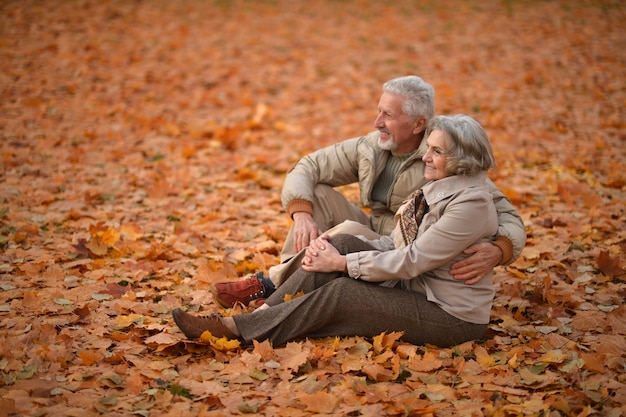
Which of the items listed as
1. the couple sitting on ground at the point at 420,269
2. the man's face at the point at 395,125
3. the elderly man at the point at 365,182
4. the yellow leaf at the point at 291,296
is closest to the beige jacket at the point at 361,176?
the elderly man at the point at 365,182

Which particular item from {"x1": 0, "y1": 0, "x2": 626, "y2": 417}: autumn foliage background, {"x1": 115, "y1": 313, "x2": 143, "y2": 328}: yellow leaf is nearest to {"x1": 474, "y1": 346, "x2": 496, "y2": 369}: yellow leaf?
{"x1": 0, "y1": 0, "x2": 626, "y2": 417}: autumn foliage background

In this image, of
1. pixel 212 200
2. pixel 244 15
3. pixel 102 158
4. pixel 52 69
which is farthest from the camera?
pixel 244 15

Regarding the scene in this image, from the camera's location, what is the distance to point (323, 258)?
329cm

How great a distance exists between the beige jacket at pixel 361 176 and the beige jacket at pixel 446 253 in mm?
419

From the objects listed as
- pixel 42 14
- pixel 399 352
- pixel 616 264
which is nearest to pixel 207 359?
pixel 399 352

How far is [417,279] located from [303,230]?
82 cm

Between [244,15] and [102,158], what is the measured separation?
760 centimetres

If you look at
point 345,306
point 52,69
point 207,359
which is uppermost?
point 52,69

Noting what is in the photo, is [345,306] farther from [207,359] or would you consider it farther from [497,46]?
[497,46]

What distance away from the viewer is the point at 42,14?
39.8 feet

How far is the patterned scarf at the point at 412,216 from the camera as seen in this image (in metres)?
3.25

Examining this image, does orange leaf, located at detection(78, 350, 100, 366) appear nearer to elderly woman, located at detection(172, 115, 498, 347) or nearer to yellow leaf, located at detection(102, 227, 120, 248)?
elderly woman, located at detection(172, 115, 498, 347)

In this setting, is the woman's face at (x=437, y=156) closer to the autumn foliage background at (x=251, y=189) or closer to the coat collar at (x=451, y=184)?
the coat collar at (x=451, y=184)

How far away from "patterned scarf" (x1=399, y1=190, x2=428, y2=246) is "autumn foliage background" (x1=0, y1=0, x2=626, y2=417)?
539mm
